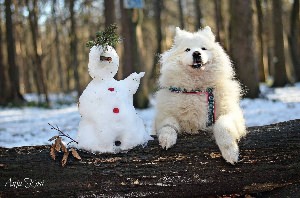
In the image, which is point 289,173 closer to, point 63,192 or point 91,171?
point 91,171

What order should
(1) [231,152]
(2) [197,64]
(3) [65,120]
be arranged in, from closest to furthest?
(1) [231,152] → (2) [197,64] → (3) [65,120]

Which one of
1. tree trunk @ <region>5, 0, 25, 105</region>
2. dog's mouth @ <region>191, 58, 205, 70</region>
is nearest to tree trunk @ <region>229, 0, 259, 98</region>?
dog's mouth @ <region>191, 58, 205, 70</region>

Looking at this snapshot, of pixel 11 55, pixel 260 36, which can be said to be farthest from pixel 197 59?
pixel 260 36

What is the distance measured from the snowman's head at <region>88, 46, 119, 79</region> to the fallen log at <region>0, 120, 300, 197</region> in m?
0.80

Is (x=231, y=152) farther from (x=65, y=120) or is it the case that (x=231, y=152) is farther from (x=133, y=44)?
(x=133, y=44)

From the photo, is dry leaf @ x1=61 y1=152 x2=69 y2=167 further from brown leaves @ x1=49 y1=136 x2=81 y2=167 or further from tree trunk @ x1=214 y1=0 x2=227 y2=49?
tree trunk @ x1=214 y1=0 x2=227 y2=49

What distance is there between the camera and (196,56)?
143 inches

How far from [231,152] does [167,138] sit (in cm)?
60

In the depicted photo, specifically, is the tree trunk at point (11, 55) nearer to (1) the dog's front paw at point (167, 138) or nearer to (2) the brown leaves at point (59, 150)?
(2) the brown leaves at point (59, 150)

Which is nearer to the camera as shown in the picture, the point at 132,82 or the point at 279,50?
the point at 132,82

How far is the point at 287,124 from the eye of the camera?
3.82 meters

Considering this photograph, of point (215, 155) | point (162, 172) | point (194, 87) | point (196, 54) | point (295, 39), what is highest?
point (295, 39)

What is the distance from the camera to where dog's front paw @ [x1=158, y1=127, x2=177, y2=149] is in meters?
3.36

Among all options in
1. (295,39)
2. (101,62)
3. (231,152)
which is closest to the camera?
(231,152)
